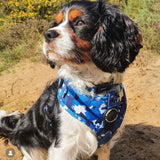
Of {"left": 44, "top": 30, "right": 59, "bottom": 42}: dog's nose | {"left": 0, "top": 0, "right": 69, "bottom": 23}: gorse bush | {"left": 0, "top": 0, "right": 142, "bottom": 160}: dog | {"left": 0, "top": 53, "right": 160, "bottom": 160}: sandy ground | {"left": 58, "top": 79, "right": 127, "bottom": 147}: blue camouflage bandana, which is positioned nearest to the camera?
{"left": 44, "top": 30, "right": 59, "bottom": 42}: dog's nose

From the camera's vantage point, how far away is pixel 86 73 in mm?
2371

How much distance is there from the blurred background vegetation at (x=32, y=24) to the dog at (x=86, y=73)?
4413 mm

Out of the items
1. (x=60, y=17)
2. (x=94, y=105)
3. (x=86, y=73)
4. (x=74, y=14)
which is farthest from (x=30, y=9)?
(x=94, y=105)

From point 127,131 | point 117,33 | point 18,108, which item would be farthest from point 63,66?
point 18,108

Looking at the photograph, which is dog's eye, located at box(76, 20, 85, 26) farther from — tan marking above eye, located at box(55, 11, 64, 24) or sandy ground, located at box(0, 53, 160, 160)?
sandy ground, located at box(0, 53, 160, 160)

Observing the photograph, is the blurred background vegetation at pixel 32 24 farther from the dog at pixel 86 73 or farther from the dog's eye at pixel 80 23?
the dog's eye at pixel 80 23

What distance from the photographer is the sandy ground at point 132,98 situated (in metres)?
3.68

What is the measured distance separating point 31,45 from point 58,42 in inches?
231

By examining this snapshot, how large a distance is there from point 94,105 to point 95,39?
28.0 inches

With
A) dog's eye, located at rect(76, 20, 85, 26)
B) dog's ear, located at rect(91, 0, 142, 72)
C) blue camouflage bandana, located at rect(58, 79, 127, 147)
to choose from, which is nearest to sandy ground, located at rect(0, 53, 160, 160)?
blue camouflage bandana, located at rect(58, 79, 127, 147)

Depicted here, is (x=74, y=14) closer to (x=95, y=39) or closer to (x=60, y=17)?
(x=60, y=17)

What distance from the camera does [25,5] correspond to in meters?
9.03

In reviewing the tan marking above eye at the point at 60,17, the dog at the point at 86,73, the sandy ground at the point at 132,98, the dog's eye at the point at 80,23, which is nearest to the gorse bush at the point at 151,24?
the sandy ground at the point at 132,98

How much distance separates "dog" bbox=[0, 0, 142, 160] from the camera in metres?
2.19
